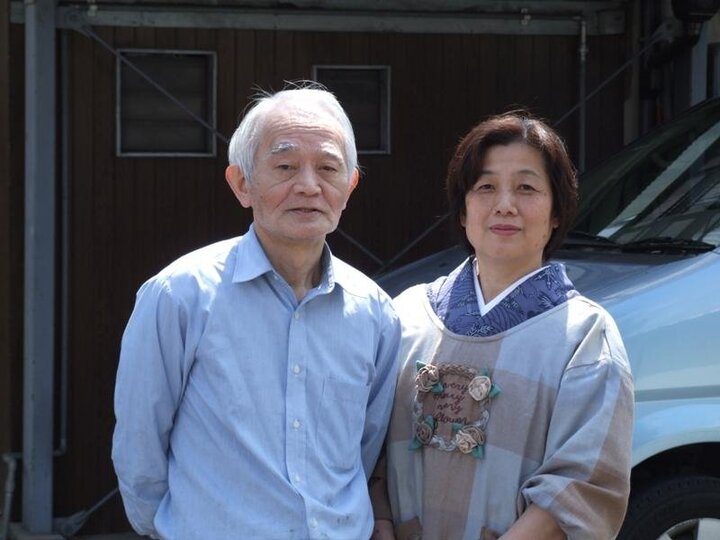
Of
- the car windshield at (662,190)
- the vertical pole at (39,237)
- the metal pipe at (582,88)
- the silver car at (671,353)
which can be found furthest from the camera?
the metal pipe at (582,88)

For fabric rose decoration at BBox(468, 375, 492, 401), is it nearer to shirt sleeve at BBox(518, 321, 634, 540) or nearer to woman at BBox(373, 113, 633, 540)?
woman at BBox(373, 113, 633, 540)

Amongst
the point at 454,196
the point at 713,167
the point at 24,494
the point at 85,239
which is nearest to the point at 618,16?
the point at 713,167

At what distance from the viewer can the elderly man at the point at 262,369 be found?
9.22ft

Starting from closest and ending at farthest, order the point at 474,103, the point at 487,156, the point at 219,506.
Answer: the point at 219,506 → the point at 487,156 → the point at 474,103

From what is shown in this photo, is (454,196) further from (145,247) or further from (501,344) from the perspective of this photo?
(145,247)

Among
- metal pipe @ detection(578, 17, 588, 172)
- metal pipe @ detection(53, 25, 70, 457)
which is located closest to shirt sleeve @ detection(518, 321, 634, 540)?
metal pipe @ detection(53, 25, 70, 457)

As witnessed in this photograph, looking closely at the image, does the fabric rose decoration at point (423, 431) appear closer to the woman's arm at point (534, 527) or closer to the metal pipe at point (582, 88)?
the woman's arm at point (534, 527)

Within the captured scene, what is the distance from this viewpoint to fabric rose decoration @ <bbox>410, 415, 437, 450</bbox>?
2.99 meters

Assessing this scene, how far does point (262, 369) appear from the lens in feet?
9.32

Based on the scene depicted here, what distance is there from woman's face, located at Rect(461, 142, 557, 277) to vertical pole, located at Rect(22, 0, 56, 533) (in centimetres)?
396

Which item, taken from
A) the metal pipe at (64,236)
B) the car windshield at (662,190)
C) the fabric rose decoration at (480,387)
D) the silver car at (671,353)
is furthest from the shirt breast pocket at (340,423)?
the metal pipe at (64,236)

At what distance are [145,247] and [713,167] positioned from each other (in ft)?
10.2

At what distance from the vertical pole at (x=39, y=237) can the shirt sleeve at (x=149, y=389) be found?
12.7 feet

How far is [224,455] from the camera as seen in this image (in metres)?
2.81
